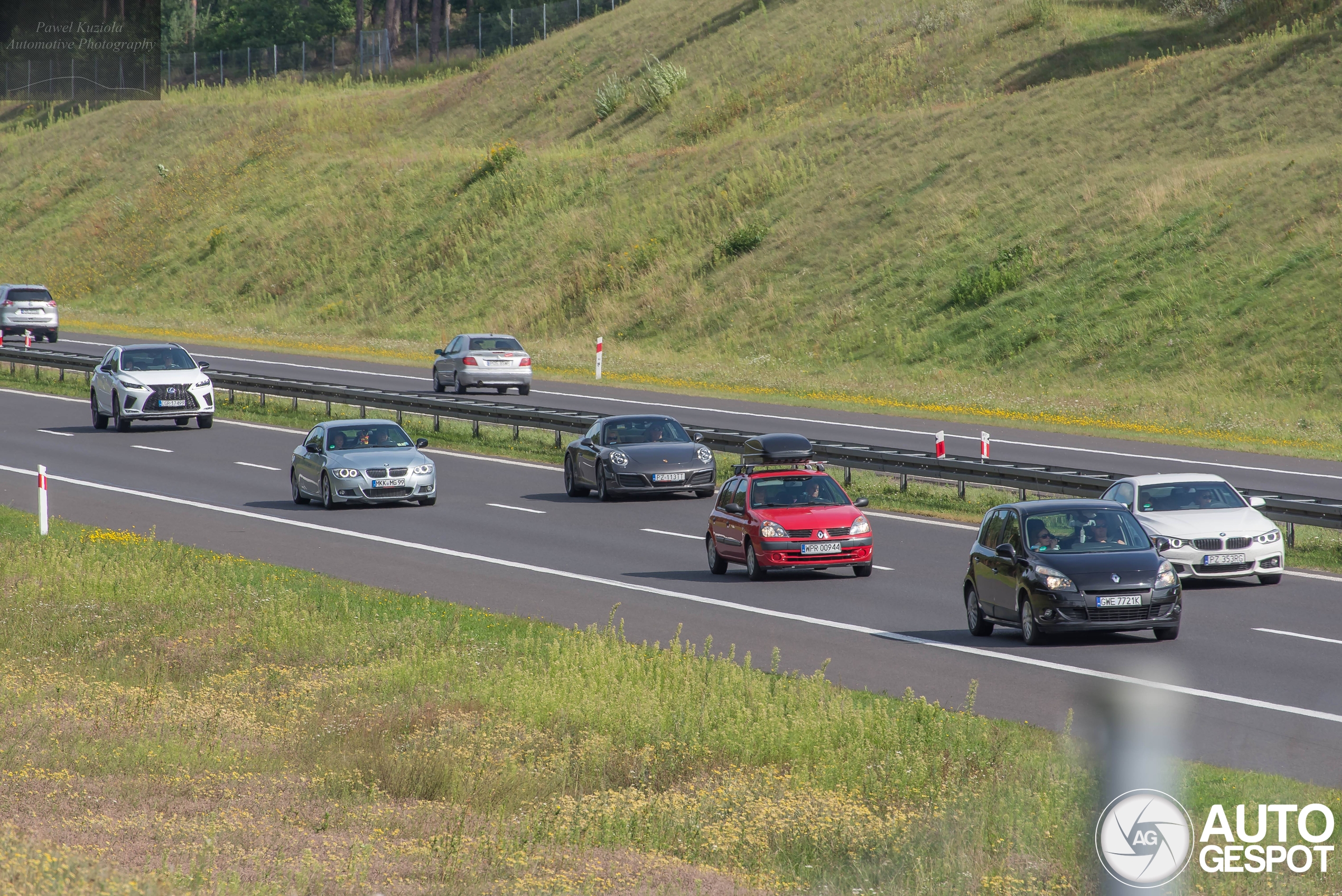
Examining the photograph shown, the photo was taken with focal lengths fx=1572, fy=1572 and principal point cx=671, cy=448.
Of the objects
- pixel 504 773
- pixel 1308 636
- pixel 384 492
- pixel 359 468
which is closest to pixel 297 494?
pixel 359 468

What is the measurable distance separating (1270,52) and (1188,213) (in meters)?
11.2

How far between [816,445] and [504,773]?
19197mm

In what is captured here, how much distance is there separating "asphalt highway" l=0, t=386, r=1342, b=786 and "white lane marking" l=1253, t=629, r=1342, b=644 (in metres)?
0.03

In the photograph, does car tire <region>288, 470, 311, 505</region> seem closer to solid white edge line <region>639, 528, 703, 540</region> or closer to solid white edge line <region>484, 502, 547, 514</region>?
solid white edge line <region>484, 502, 547, 514</region>

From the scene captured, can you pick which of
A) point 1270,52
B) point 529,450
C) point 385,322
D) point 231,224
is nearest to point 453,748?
point 529,450

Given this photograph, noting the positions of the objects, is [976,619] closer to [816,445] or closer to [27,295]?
[816,445]

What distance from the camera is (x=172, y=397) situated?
37.9 m

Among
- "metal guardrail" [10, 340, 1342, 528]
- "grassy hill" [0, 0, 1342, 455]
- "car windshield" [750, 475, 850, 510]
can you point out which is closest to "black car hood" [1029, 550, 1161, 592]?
"car windshield" [750, 475, 850, 510]

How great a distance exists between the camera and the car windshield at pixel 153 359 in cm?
3825

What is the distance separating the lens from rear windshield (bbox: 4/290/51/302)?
60.0m

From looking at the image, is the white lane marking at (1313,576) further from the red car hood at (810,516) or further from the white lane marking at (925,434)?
the white lane marking at (925,434)

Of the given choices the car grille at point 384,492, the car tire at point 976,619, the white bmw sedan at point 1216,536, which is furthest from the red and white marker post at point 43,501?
the white bmw sedan at point 1216,536

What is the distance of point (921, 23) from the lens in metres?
73.2

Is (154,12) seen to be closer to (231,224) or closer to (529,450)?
(231,224)
